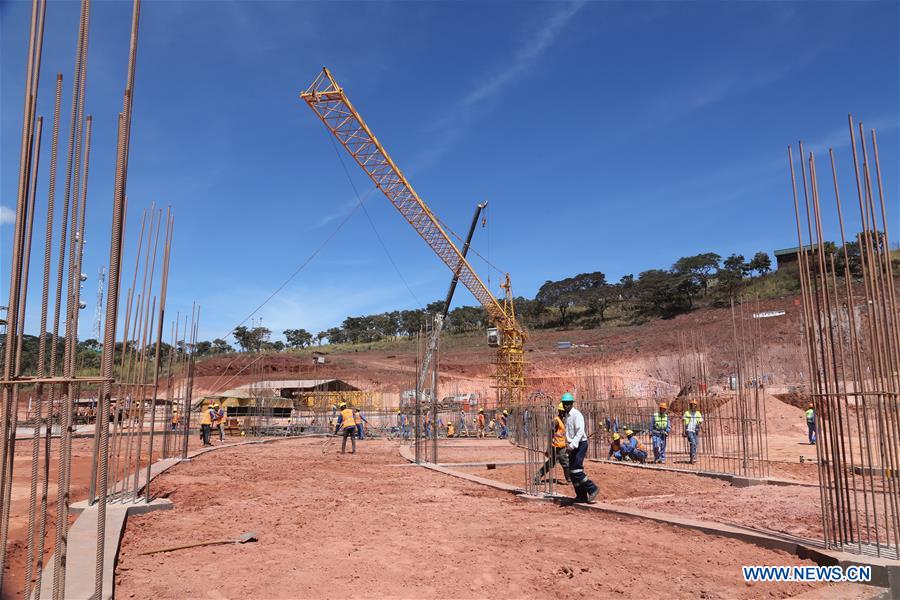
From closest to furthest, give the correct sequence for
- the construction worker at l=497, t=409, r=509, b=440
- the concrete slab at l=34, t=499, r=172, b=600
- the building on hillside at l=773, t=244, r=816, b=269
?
the concrete slab at l=34, t=499, r=172, b=600
the construction worker at l=497, t=409, r=509, b=440
the building on hillside at l=773, t=244, r=816, b=269

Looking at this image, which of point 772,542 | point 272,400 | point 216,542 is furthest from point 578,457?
point 272,400

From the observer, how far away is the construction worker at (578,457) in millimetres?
8492

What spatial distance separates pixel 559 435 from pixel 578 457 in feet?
1.43

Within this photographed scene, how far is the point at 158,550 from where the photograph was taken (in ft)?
20.2

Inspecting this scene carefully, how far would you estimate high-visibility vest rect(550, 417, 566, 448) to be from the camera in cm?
891

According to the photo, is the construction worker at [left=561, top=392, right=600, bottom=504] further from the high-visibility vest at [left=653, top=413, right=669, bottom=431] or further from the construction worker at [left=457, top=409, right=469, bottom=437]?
the construction worker at [left=457, top=409, right=469, bottom=437]

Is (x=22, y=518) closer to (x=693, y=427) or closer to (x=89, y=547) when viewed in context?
(x=89, y=547)

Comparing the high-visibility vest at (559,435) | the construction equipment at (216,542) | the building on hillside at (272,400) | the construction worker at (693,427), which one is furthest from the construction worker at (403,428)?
the construction equipment at (216,542)

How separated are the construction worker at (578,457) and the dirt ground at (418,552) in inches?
15.3

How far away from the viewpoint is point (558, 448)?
29.3 feet

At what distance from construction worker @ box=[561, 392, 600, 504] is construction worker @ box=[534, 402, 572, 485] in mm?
91

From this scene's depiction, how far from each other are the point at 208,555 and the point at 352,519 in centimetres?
204

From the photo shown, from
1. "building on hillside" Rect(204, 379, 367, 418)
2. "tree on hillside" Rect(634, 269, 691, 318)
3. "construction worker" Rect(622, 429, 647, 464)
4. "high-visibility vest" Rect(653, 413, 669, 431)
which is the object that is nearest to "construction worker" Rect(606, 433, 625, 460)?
"construction worker" Rect(622, 429, 647, 464)

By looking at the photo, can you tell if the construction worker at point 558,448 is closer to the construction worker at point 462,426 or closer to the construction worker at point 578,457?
the construction worker at point 578,457
